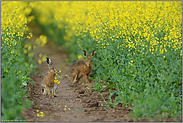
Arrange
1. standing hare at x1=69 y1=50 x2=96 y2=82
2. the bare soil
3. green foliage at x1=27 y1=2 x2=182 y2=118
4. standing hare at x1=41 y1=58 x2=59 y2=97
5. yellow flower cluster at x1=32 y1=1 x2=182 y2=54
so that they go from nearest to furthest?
1. green foliage at x1=27 y1=2 x2=182 y2=118
2. the bare soil
3. yellow flower cluster at x1=32 y1=1 x2=182 y2=54
4. standing hare at x1=41 y1=58 x2=59 y2=97
5. standing hare at x1=69 y1=50 x2=96 y2=82

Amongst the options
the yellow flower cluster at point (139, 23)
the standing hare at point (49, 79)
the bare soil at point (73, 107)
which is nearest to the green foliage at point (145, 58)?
the yellow flower cluster at point (139, 23)

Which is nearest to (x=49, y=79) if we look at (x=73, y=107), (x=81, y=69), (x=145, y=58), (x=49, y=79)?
(x=49, y=79)

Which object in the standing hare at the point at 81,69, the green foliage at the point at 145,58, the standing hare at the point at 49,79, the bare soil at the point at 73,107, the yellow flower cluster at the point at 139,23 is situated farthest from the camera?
the standing hare at the point at 81,69

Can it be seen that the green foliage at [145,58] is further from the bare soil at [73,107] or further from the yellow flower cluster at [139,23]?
the bare soil at [73,107]

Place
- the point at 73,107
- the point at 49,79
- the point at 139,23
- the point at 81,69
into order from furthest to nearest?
1. the point at 81,69
2. the point at 49,79
3. the point at 139,23
4. the point at 73,107

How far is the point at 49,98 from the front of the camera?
7012 mm

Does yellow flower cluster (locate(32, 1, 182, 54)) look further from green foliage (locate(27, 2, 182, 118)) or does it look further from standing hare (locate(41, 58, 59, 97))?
A: standing hare (locate(41, 58, 59, 97))

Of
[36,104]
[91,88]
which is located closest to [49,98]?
[36,104]

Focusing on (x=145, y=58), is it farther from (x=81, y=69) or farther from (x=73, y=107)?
(x=81, y=69)

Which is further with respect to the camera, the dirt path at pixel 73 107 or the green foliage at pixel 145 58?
the dirt path at pixel 73 107

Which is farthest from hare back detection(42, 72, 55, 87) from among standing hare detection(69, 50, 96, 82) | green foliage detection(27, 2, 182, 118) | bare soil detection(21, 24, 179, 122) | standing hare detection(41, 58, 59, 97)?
standing hare detection(69, 50, 96, 82)

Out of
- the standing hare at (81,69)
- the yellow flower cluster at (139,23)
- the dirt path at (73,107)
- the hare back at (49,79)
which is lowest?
the dirt path at (73,107)

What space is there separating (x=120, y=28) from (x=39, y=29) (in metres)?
12.4

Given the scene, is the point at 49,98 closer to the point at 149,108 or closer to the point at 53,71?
the point at 53,71
